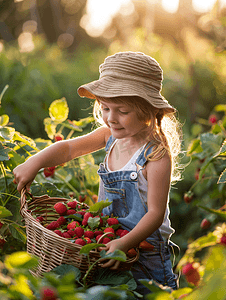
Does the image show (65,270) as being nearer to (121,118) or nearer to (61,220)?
(61,220)

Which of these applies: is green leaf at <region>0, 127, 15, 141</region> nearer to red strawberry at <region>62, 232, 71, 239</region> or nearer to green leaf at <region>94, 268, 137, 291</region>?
red strawberry at <region>62, 232, 71, 239</region>

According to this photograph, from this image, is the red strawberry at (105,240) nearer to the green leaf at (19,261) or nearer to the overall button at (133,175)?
the overall button at (133,175)

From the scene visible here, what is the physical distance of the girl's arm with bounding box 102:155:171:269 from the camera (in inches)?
31.7

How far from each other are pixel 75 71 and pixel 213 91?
1.29 meters

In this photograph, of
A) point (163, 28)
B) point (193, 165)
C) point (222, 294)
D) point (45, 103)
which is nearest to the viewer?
point (222, 294)

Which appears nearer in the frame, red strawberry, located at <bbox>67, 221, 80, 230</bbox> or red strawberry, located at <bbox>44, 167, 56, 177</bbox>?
red strawberry, located at <bbox>67, 221, 80, 230</bbox>

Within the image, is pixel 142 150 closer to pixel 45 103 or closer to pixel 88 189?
pixel 88 189

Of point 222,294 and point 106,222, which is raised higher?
point 222,294

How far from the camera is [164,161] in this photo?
0.95 metres

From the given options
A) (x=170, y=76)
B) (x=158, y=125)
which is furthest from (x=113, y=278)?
(x=170, y=76)

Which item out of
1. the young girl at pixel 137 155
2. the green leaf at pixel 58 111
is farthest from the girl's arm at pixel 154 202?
the green leaf at pixel 58 111

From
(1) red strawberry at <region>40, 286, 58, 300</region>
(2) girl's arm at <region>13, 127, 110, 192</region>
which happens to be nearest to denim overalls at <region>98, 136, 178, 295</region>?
(2) girl's arm at <region>13, 127, 110, 192</region>

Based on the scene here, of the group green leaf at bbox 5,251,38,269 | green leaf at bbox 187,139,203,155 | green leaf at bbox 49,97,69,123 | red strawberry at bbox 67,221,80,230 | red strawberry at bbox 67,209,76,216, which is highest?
green leaf at bbox 5,251,38,269

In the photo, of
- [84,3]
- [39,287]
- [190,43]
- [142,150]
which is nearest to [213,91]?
[190,43]
